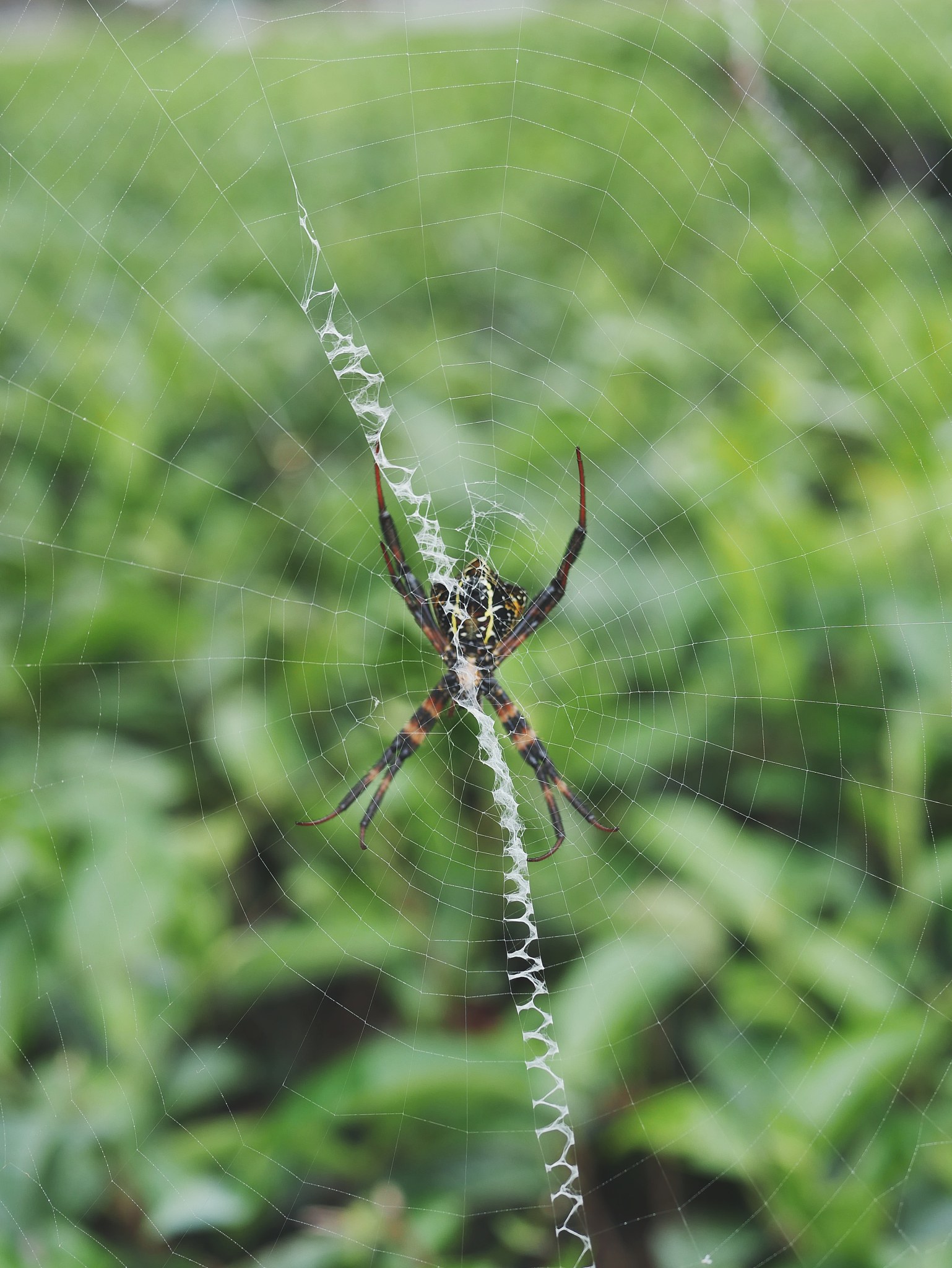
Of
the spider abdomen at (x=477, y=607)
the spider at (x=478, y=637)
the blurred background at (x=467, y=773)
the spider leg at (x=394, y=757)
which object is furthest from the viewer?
the spider abdomen at (x=477, y=607)

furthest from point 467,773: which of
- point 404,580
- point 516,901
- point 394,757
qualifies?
point 404,580

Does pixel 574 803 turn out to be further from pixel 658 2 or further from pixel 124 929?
pixel 658 2

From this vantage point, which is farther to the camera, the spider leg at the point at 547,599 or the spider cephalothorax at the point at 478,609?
the spider cephalothorax at the point at 478,609

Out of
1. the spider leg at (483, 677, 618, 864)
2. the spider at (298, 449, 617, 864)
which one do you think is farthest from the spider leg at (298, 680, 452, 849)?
the spider leg at (483, 677, 618, 864)

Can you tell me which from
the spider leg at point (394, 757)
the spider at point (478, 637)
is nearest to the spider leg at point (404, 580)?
the spider at point (478, 637)

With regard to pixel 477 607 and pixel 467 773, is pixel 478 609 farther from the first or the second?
pixel 467 773

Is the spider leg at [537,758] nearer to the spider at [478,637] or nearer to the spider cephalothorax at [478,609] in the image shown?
the spider at [478,637]
